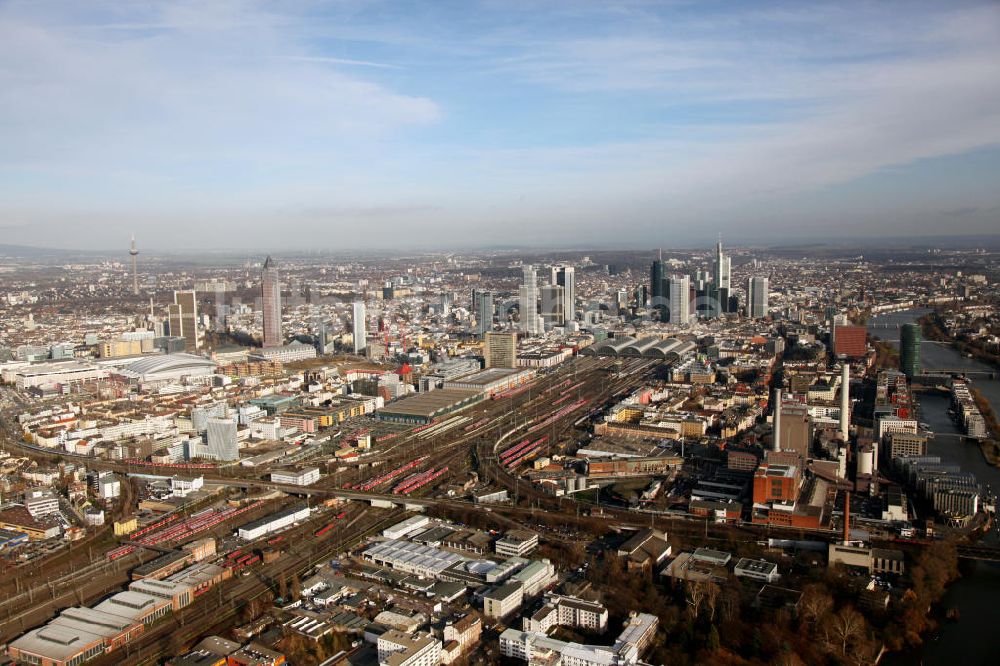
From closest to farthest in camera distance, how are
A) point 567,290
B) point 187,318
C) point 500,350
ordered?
point 500,350
point 187,318
point 567,290

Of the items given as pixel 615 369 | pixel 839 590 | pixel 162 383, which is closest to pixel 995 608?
pixel 839 590

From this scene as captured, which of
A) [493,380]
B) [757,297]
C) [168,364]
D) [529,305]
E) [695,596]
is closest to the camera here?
[695,596]

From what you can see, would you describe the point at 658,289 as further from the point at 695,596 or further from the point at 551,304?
the point at 695,596

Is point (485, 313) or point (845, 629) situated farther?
point (485, 313)

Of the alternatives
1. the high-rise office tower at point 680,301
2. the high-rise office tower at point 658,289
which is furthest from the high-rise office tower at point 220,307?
the high-rise office tower at point 680,301

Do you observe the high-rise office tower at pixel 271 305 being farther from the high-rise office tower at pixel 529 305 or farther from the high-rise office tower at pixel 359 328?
the high-rise office tower at pixel 529 305

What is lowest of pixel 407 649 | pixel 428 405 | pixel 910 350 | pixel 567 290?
pixel 407 649

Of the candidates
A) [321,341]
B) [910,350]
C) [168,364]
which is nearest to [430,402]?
[168,364]

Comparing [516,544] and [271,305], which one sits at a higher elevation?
[271,305]
